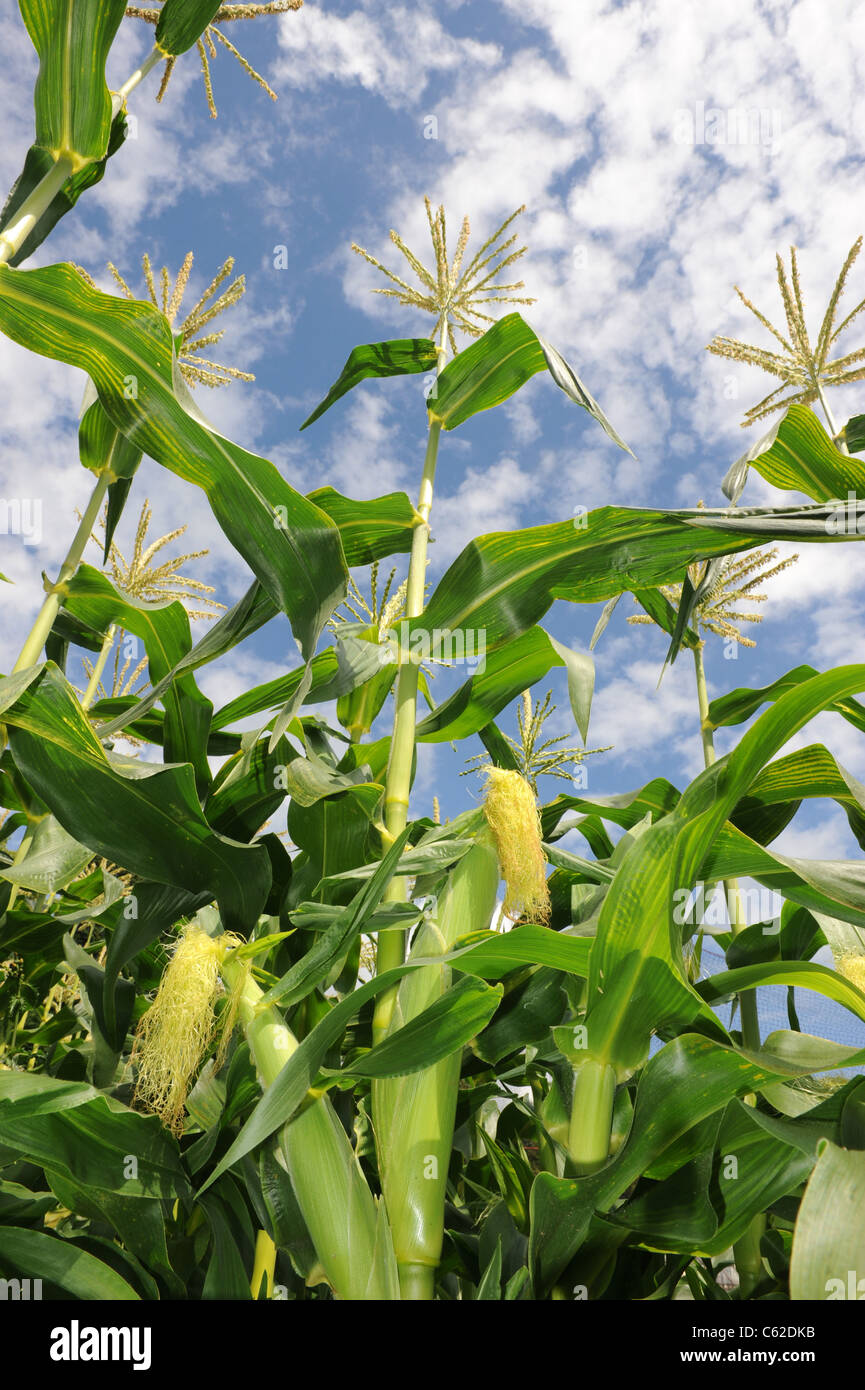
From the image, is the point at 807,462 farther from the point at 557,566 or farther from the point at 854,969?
the point at 854,969

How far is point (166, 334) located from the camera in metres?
0.94

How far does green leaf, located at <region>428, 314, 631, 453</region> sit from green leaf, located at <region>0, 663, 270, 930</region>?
70 cm

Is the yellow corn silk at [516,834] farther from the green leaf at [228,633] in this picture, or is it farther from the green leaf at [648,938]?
the green leaf at [228,633]

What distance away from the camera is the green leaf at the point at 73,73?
1.08 m

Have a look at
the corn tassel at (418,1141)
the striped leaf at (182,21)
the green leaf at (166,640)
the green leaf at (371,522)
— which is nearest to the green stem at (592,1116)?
the corn tassel at (418,1141)

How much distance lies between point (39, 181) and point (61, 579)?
1.72 feet

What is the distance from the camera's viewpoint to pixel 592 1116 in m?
0.78

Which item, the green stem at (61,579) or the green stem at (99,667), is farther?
the green stem at (99,667)

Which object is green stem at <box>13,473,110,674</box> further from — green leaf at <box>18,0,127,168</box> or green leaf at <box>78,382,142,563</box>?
green leaf at <box>18,0,127,168</box>

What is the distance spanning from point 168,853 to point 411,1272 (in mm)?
482

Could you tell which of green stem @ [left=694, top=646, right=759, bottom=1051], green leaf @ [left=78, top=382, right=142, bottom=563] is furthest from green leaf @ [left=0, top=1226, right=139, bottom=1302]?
green leaf @ [left=78, top=382, right=142, bottom=563]

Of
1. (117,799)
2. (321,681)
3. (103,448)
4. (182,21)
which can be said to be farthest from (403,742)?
(182,21)
